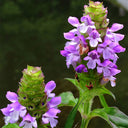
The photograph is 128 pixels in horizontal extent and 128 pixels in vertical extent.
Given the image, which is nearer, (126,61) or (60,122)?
(60,122)

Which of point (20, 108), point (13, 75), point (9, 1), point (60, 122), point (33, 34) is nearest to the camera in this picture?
point (20, 108)

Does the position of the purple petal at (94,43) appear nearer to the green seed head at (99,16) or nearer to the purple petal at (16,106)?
the green seed head at (99,16)

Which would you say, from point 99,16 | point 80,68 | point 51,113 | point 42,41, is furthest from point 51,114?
point 42,41

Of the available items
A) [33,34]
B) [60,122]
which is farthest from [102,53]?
[33,34]

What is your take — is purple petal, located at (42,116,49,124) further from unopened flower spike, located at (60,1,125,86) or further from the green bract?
unopened flower spike, located at (60,1,125,86)

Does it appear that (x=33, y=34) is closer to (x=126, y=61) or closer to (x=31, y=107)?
(x=126, y=61)

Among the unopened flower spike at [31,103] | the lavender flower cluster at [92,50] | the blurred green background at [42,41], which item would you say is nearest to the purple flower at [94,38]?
the lavender flower cluster at [92,50]
